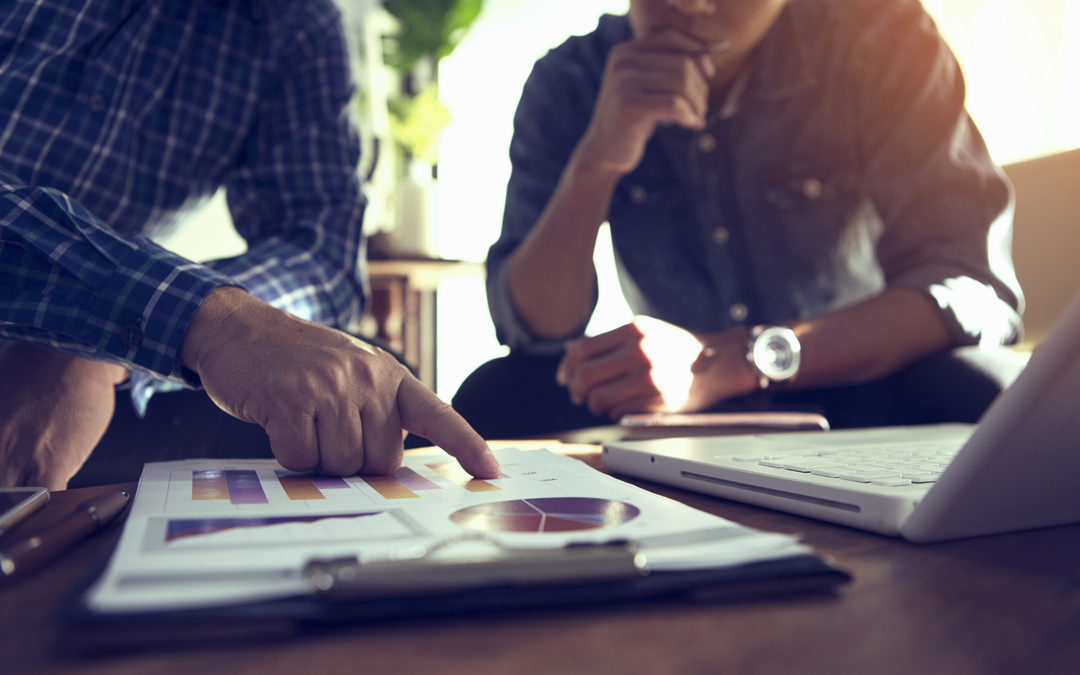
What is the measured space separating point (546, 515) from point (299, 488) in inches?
5.6

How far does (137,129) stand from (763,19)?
2.99ft

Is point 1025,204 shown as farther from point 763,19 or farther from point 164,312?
point 164,312

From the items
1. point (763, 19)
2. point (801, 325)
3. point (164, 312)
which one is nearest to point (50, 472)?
point (164, 312)

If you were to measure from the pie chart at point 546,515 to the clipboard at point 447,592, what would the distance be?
0.04m

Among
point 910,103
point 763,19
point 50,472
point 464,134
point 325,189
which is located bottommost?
point 50,472

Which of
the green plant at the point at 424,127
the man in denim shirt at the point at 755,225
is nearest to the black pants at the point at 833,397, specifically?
the man in denim shirt at the point at 755,225

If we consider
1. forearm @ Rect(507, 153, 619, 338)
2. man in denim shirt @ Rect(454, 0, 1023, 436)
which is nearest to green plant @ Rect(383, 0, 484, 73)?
man in denim shirt @ Rect(454, 0, 1023, 436)

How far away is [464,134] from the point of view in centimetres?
309

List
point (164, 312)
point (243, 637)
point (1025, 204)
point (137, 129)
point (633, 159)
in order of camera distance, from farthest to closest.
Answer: point (1025, 204) < point (633, 159) < point (137, 129) < point (164, 312) < point (243, 637)

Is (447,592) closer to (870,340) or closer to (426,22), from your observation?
(870,340)

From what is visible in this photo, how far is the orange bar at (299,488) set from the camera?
360 millimetres

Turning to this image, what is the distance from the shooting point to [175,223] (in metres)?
1.04

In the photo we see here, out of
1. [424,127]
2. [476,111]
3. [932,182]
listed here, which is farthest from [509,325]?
[476,111]

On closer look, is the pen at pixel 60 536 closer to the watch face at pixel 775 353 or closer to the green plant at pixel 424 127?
the watch face at pixel 775 353
